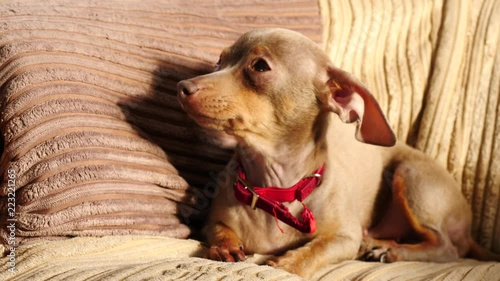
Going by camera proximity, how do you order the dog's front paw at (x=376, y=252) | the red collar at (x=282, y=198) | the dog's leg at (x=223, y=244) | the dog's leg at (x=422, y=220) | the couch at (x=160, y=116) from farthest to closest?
1. the dog's leg at (x=422, y=220)
2. the dog's front paw at (x=376, y=252)
3. the red collar at (x=282, y=198)
4. the dog's leg at (x=223, y=244)
5. the couch at (x=160, y=116)

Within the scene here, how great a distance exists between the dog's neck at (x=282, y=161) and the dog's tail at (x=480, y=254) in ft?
2.94

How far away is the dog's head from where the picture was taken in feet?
7.30

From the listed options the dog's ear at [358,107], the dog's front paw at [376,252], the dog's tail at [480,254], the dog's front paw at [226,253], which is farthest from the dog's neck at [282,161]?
the dog's tail at [480,254]

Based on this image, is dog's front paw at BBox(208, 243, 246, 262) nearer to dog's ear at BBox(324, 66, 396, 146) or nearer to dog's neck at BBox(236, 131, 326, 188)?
dog's neck at BBox(236, 131, 326, 188)

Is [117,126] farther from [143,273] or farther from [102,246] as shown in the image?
[143,273]

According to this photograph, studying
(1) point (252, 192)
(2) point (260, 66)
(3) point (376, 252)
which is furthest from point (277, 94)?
(3) point (376, 252)

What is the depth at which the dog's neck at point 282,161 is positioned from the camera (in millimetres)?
2402

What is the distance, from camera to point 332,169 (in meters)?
2.52

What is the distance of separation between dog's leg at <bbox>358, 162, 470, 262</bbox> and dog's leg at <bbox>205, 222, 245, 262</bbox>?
0.56 meters

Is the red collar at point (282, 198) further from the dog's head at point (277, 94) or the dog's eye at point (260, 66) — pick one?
the dog's eye at point (260, 66)

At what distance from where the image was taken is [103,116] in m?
2.39

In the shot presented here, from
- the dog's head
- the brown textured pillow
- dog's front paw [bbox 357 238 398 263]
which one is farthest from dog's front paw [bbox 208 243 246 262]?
dog's front paw [bbox 357 238 398 263]

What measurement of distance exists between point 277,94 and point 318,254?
0.57m

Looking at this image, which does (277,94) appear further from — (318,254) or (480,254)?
(480,254)
